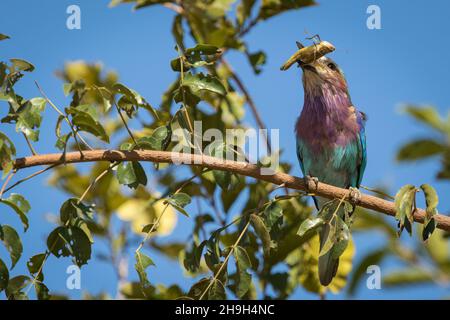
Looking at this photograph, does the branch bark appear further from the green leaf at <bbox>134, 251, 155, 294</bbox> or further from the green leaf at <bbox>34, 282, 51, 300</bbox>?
the green leaf at <bbox>34, 282, 51, 300</bbox>

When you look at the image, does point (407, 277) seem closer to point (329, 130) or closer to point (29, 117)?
point (329, 130)

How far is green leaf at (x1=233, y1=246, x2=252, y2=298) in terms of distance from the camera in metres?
3.60

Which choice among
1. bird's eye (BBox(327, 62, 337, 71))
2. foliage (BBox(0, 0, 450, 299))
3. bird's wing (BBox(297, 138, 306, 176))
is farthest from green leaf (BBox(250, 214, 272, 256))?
bird's eye (BBox(327, 62, 337, 71))

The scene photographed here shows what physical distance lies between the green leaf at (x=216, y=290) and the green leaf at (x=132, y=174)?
659 mm

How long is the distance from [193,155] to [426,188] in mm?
1166

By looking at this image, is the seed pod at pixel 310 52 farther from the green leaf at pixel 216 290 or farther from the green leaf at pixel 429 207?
the green leaf at pixel 216 290

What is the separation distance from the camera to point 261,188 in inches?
194

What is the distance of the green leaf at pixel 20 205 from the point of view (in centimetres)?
335

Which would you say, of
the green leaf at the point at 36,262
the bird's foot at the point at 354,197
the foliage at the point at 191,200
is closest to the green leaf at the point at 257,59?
the foliage at the point at 191,200

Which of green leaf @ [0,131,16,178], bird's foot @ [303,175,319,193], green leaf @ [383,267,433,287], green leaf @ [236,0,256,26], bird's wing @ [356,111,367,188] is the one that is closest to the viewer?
green leaf @ [0,131,16,178]

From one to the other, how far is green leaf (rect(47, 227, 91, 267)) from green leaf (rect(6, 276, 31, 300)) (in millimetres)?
192

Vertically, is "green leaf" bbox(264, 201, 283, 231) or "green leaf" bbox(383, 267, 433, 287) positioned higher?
"green leaf" bbox(264, 201, 283, 231)

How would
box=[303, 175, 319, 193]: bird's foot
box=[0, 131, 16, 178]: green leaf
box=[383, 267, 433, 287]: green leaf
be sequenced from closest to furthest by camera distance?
box=[0, 131, 16, 178]: green leaf → box=[303, 175, 319, 193]: bird's foot → box=[383, 267, 433, 287]: green leaf
